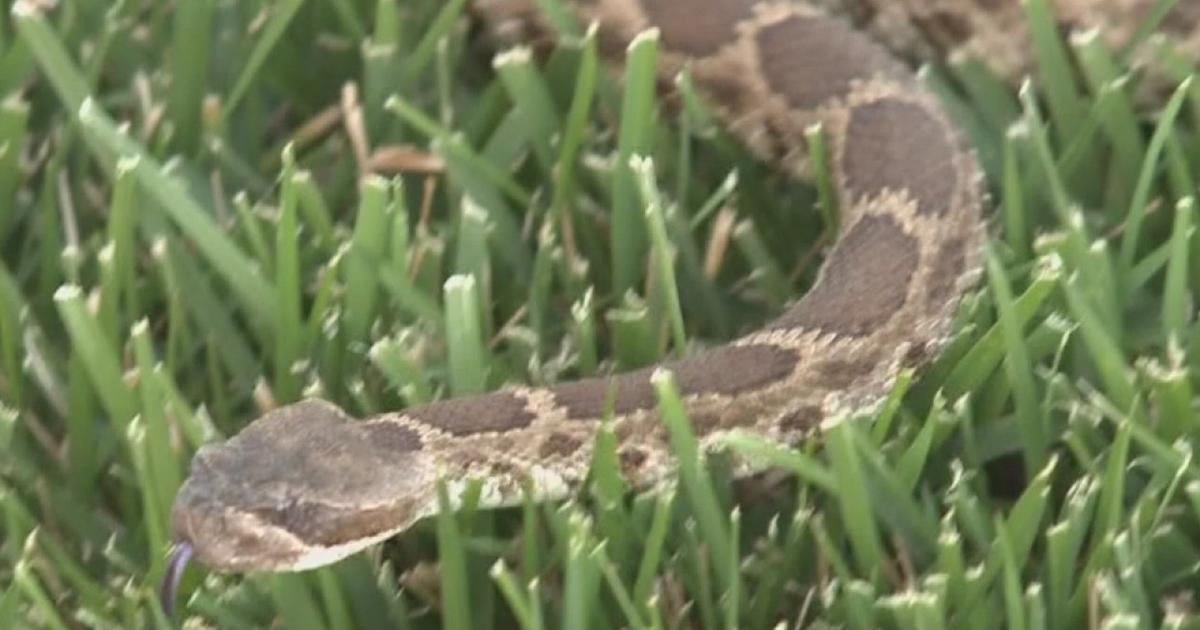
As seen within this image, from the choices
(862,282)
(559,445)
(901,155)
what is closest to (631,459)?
(559,445)

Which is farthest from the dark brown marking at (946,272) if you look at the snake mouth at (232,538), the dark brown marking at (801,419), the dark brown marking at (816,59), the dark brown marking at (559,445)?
the snake mouth at (232,538)

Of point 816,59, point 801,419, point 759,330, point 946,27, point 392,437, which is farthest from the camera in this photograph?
point 946,27

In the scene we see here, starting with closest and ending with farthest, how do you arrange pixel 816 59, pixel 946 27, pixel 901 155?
pixel 901 155, pixel 816 59, pixel 946 27

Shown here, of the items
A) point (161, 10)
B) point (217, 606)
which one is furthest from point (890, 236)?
point (161, 10)

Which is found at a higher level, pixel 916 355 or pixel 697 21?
pixel 697 21

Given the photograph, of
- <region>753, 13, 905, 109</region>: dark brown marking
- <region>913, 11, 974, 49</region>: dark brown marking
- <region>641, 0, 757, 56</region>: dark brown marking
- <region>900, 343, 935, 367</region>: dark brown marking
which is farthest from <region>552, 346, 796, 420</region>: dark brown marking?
<region>913, 11, 974, 49</region>: dark brown marking

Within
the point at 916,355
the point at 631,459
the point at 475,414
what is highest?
the point at 475,414

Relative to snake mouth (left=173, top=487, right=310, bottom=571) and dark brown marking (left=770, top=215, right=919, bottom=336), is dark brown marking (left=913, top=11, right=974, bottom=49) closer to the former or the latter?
dark brown marking (left=770, top=215, right=919, bottom=336)

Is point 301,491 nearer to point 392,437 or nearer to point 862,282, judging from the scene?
point 392,437
